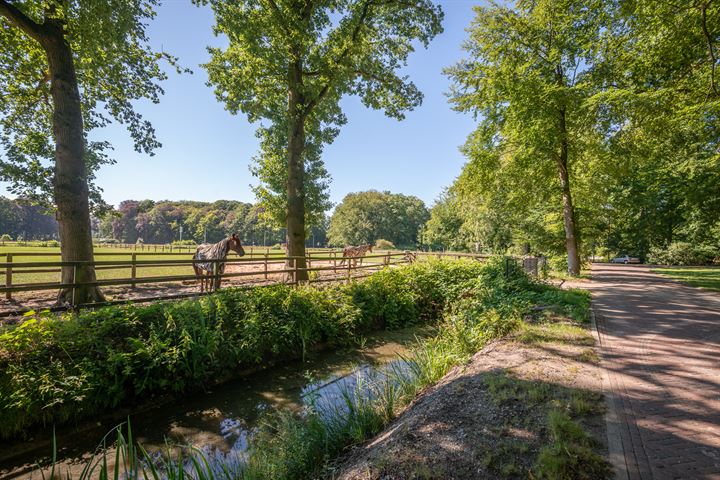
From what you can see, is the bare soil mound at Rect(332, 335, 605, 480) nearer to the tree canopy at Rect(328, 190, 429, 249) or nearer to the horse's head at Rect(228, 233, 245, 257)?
the horse's head at Rect(228, 233, 245, 257)

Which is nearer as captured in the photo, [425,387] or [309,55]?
[425,387]

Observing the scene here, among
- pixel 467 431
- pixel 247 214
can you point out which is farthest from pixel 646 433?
pixel 247 214

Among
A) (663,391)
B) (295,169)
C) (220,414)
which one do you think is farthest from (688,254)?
(220,414)

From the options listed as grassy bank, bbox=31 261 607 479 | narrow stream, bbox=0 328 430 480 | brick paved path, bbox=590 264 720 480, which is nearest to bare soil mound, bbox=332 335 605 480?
grassy bank, bbox=31 261 607 479

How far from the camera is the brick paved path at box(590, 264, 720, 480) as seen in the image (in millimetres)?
2348

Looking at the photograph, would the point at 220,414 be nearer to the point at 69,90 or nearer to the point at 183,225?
the point at 69,90

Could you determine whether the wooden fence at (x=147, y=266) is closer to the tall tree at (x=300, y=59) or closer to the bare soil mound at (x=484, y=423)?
the tall tree at (x=300, y=59)

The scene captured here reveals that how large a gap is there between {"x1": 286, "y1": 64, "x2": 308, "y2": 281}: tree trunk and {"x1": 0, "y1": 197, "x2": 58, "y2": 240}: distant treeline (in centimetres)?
8754

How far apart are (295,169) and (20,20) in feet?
22.9

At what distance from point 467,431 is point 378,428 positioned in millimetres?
1185

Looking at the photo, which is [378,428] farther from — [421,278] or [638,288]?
[638,288]

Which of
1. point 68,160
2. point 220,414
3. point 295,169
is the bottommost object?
point 220,414

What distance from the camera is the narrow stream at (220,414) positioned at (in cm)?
378

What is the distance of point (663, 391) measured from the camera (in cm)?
350
